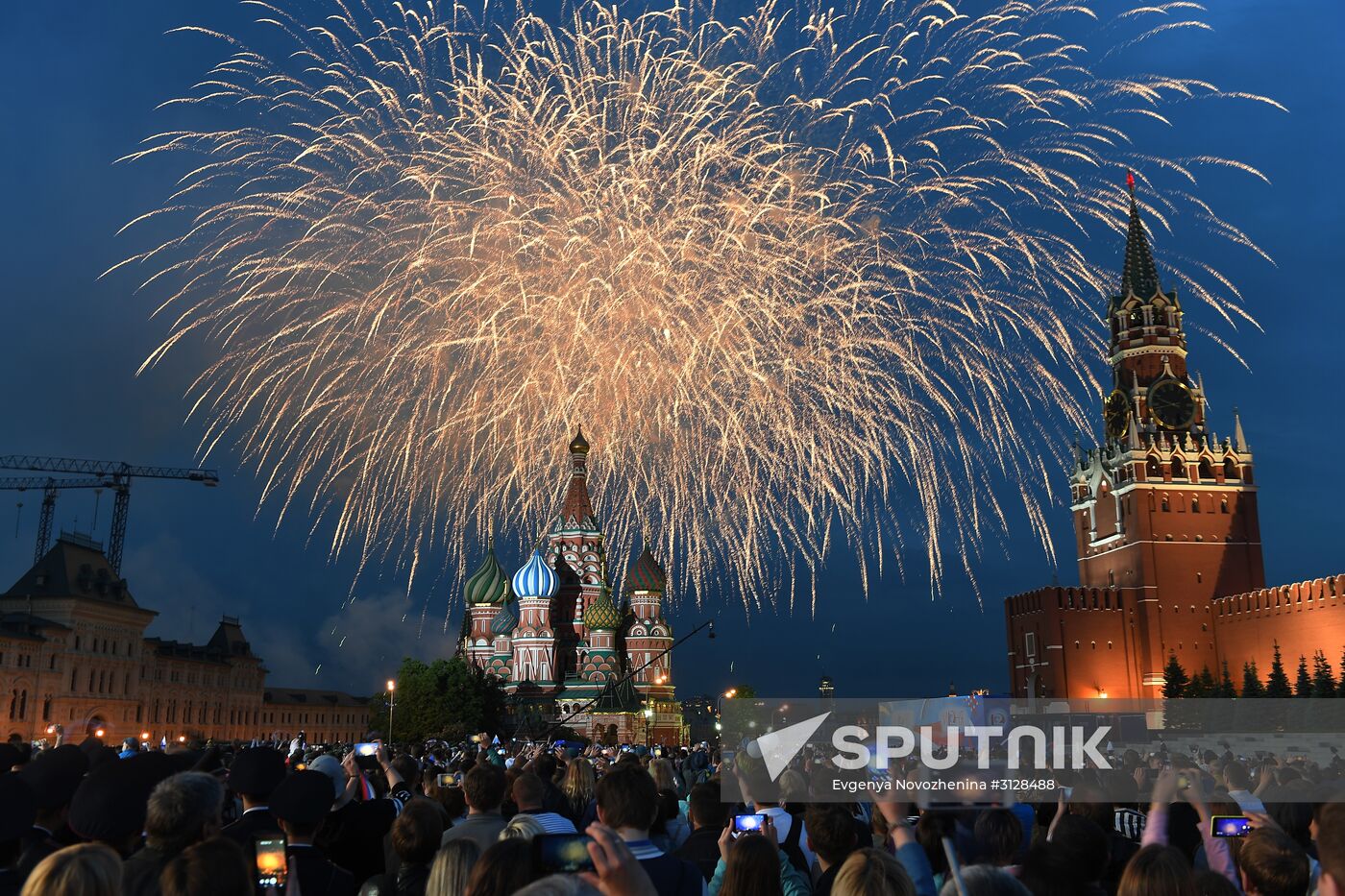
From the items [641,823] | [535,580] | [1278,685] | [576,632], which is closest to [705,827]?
[641,823]

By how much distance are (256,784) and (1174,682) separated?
70591mm

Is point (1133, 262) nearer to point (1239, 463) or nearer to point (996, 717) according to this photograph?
point (1239, 463)

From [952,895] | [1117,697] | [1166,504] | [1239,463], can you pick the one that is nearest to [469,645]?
[1117,697]

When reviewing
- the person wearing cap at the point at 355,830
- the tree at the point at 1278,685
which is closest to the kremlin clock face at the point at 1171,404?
the tree at the point at 1278,685

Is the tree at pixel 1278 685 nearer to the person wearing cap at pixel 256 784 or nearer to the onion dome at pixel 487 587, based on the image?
the onion dome at pixel 487 587

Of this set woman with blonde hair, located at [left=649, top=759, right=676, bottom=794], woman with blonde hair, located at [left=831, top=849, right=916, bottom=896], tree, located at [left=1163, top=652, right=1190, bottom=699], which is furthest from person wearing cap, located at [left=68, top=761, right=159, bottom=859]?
tree, located at [left=1163, top=652, right=1190, bottom=699]

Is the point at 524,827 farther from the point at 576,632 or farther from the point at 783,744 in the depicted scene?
the point at 576,632

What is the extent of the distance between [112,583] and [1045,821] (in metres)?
73.4

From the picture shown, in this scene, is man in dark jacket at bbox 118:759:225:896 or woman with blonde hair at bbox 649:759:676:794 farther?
woman with blonde hair at bbox 649:759:676:794

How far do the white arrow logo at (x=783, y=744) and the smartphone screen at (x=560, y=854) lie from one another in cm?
540

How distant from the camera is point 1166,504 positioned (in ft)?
250

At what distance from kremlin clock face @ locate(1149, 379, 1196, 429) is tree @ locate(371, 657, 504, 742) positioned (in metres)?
50.8

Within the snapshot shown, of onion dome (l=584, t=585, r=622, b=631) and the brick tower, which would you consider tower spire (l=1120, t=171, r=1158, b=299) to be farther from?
onion dome (l=584, t=585, r=622, b=631)

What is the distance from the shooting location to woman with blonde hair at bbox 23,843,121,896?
3.34 meters
